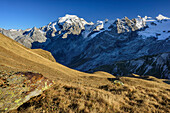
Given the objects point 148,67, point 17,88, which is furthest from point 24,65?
point 148,67

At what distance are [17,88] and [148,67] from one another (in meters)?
120

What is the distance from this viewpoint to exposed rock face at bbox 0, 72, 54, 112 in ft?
21.9

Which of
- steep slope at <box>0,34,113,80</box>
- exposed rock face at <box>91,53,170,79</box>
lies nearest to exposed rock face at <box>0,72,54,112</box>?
steep slope at <box>0,34,113,80</box>

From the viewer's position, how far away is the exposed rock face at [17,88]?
666cm

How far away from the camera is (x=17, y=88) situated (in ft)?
24.8

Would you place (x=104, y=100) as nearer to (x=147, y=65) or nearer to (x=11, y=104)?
(x=11, y=104)

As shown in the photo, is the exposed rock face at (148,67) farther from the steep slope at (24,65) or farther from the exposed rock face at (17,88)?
the exposed rock face at (17,88)

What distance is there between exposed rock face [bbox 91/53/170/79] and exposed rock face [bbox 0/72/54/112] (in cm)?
11098

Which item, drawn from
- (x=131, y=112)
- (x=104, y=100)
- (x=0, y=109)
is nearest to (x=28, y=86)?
(x=0, y=109)

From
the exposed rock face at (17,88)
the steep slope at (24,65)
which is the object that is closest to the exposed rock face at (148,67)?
the steep slope at (24,65)

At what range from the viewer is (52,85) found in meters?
10.5

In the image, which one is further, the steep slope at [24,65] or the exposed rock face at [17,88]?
the steep slope at [24,65]

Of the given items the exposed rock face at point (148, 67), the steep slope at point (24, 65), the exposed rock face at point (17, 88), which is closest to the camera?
the exposed rock face at point (17, 88)

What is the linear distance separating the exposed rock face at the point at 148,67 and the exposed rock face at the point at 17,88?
11098 centimetres
